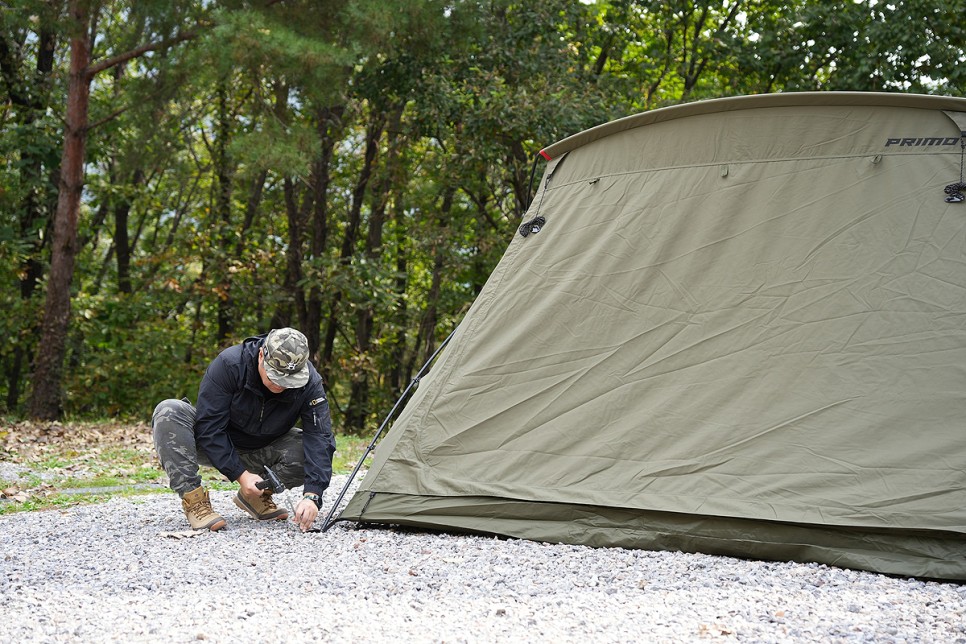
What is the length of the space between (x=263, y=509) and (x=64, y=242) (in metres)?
6.87

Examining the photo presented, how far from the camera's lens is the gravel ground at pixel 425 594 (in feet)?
8.40

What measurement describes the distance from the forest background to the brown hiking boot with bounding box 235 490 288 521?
17.3 feet

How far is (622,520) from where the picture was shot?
3727 millimetres

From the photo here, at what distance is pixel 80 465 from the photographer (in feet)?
22.0

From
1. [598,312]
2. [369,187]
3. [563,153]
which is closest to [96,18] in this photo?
[369,187]

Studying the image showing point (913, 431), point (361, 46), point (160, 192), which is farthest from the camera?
point (160, 192)

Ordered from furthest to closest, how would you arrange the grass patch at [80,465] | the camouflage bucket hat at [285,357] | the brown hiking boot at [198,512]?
the grass patch at [80,465] → the brown hiking boot at [198,512] → the camouflage bucket hat at [285,357]

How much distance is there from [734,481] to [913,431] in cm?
70

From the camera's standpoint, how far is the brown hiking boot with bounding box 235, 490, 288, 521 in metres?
4.39

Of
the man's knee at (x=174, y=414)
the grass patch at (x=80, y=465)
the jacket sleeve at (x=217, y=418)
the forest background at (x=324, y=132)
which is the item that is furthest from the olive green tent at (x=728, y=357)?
the forest background at (x=324, y=132)

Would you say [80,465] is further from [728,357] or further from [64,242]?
[728,357]

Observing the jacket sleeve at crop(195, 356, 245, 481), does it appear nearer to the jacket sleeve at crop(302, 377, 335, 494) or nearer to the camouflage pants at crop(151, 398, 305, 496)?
the camouflage pants at crop(151, 398, 305, 496)

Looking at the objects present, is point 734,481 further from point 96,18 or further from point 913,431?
point 96,18

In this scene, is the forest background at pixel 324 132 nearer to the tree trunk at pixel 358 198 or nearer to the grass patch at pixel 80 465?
the tree trunk at pixel 358 198
